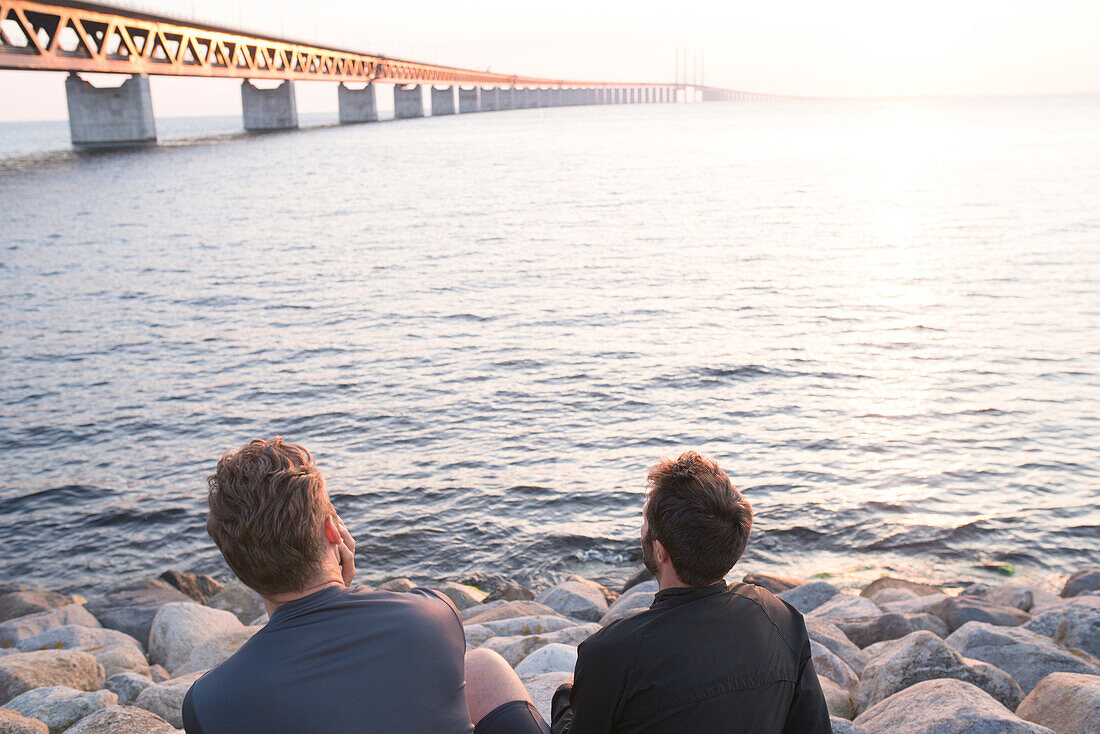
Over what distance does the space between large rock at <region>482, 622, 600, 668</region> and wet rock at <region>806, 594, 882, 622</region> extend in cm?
241

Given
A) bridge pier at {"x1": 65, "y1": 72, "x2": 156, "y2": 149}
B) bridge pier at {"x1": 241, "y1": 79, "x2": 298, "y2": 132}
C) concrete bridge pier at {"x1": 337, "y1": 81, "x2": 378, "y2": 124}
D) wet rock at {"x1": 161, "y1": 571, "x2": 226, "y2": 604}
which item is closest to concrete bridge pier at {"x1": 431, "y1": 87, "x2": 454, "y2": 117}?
concrete bridge pier at {"x1": 337, "y1": 81, "x2": 378, "y2": 124}

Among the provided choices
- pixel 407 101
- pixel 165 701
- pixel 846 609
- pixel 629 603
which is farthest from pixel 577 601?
pixel 407 101

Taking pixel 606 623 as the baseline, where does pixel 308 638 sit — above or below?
above

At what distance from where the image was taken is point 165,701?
5.76 m

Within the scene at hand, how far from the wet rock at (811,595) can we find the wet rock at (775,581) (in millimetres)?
171

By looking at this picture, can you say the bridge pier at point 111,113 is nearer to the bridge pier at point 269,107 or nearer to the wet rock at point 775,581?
the bridge pier at point 269,107

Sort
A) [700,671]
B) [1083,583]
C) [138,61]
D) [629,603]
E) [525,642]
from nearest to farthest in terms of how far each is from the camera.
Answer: [700,671] < [525,642] < [629,603] < [1083,583] < [138,61]

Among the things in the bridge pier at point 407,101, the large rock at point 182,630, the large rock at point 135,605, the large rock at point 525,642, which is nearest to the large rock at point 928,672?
the large rock at point 525,642

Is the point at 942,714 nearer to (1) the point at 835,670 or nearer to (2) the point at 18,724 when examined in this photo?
(1) the point at 835,670

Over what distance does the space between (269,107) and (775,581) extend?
11728 cm

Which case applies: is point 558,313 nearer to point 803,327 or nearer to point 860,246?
point 803,327

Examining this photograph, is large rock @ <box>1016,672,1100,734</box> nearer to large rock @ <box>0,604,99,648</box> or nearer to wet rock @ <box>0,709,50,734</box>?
wet rock @ <box>0,709,50,734</box>

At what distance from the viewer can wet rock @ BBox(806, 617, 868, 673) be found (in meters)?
6.75

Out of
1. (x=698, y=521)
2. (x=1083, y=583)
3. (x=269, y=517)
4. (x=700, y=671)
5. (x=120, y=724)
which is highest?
(x=269, y=517)
